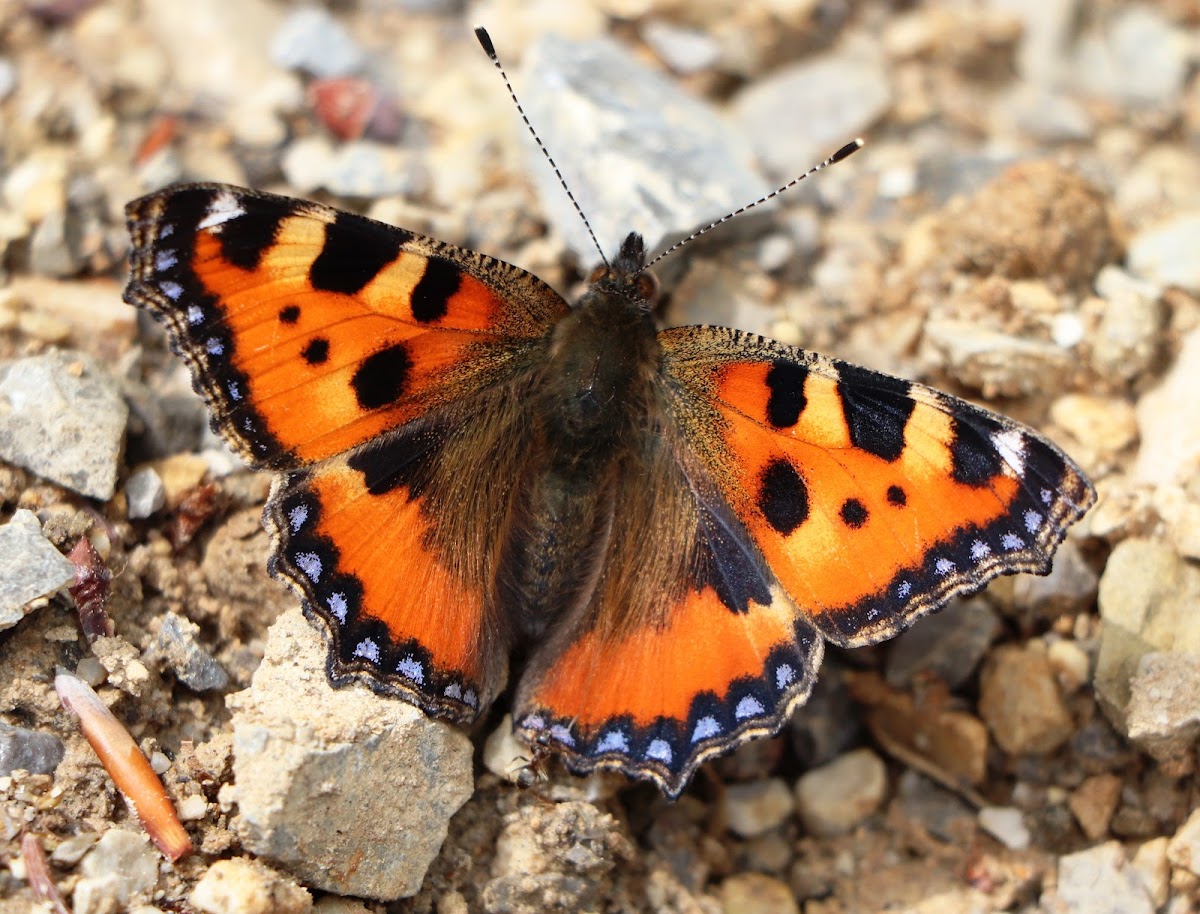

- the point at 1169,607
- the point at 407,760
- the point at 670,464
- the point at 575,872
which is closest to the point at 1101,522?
the point at 1169,607

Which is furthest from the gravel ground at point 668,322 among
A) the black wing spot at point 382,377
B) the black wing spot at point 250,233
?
the black wing spot at point 250,233

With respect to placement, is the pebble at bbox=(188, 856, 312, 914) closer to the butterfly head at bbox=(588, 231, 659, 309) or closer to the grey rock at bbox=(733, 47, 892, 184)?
the butterfly head at bbox=(588, 231, 659, 309)

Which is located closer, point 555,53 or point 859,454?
point 859,454

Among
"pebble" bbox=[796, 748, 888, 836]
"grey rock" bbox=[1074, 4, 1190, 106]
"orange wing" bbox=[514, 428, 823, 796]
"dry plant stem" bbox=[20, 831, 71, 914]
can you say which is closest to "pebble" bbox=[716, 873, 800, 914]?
"pebble" bbox=[796, 748, 888, 836]

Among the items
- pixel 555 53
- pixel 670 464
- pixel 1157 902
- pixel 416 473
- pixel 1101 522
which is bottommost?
pixel 1157 902

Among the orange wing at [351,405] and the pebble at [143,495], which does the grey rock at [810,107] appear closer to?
the orange wing at [351,405]

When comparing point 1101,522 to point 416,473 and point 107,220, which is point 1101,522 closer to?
point 416,473

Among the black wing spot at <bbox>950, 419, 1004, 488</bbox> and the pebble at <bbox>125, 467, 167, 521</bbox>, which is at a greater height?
the black wing spot at <bbox>950, 419, 1004, 488</bbox>
